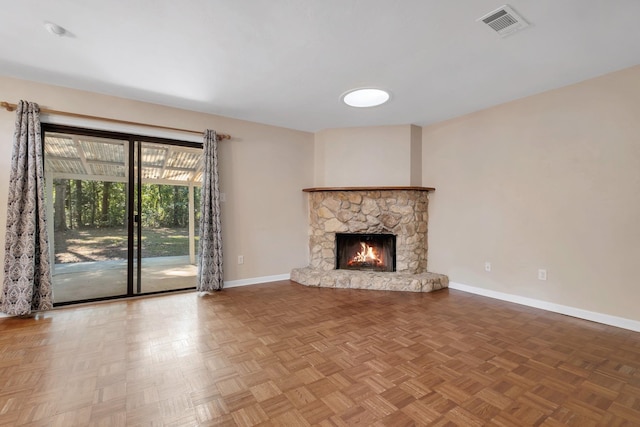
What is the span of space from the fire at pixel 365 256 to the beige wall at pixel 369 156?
3.38 ft

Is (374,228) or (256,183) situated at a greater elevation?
(256,183)

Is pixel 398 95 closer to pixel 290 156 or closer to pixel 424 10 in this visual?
pixel 424 10

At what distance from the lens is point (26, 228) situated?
2855 millimetres

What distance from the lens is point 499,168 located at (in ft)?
11.6

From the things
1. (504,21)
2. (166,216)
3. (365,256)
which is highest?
(504,21)

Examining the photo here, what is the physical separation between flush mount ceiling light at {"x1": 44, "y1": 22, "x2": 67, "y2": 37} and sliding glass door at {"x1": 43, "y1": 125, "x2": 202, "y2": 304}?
4.40 ft

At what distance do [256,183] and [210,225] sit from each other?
0.92 m

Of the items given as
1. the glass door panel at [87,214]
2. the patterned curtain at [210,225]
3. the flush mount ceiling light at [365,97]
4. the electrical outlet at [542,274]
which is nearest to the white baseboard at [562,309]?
the electrical outlet at [542,274]

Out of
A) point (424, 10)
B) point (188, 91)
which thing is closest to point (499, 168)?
point (424, 10)

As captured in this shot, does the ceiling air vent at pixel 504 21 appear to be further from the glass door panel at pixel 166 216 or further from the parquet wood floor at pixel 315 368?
the glass door panel at pixel 166 216

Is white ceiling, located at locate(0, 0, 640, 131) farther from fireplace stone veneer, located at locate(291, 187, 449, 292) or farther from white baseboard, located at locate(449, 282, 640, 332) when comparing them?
white baseboard, located at locate(449, 282, 640, 332)

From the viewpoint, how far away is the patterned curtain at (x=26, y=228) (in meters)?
2.80

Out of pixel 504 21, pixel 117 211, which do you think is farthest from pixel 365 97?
pixel 117 211

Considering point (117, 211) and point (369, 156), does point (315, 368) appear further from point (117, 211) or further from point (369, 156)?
point (369, 156)
